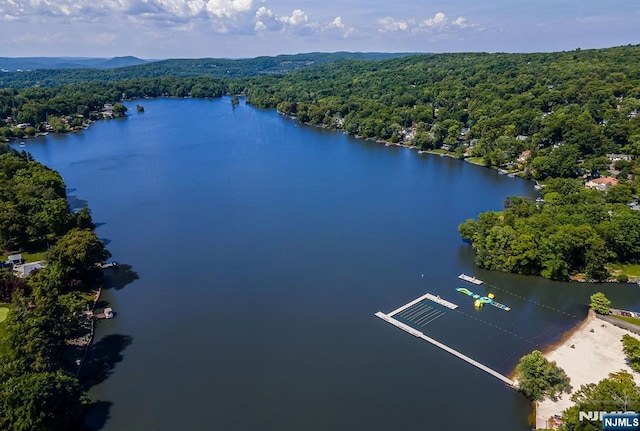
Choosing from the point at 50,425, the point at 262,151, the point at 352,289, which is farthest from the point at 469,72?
the point at 50,425

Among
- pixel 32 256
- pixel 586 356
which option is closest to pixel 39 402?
pixel 32 256

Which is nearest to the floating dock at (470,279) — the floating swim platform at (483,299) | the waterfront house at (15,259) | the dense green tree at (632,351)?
the floating swim platform at (483,299)

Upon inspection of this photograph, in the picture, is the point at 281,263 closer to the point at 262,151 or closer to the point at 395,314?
the point at 395,314

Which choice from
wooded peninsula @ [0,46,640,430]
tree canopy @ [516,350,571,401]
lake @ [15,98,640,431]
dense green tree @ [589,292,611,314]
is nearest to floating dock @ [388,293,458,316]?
lake @ [15,98,640,431]

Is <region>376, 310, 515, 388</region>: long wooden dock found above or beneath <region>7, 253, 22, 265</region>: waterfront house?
beneath

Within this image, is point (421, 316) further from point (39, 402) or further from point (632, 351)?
point (39, 402)

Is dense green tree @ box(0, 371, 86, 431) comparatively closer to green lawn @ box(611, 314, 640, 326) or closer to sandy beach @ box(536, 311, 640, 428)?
sandy beach @ box(536, 311, 640, 428)
